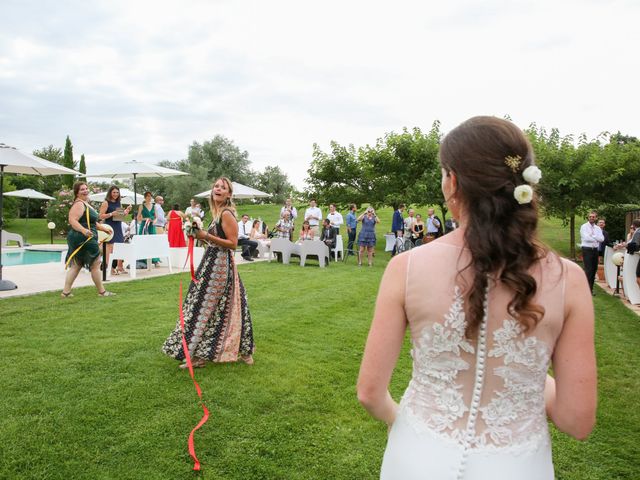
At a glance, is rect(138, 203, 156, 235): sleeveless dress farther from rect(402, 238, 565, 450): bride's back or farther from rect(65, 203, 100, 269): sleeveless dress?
rect(402, 238, 565, 450): bride's back

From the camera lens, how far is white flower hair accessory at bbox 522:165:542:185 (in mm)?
1300

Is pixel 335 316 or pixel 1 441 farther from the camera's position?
pixel 335 316

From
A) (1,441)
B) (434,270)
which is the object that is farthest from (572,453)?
(1,441)

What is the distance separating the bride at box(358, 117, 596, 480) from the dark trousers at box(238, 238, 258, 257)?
1615cm

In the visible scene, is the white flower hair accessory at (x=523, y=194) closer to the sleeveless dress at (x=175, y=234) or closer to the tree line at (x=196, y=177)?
the sleeveless dress at (x=175, y=234)

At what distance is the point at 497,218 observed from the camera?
4.37ft

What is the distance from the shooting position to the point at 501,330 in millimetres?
1370

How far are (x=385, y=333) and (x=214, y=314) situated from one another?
4.22m

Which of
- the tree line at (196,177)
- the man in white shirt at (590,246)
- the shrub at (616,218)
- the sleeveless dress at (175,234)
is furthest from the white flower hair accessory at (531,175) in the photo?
the tree line at (196,177)

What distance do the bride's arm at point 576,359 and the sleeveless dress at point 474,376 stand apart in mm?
30

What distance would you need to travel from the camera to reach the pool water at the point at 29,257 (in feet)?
59.8

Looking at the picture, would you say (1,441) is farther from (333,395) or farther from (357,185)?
(357,185)

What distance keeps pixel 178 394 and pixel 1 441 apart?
142 centimetres

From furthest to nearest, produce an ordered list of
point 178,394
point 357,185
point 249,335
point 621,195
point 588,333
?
point 357,185, point 621,195, point 249,335, point 178,394, point 588,333
